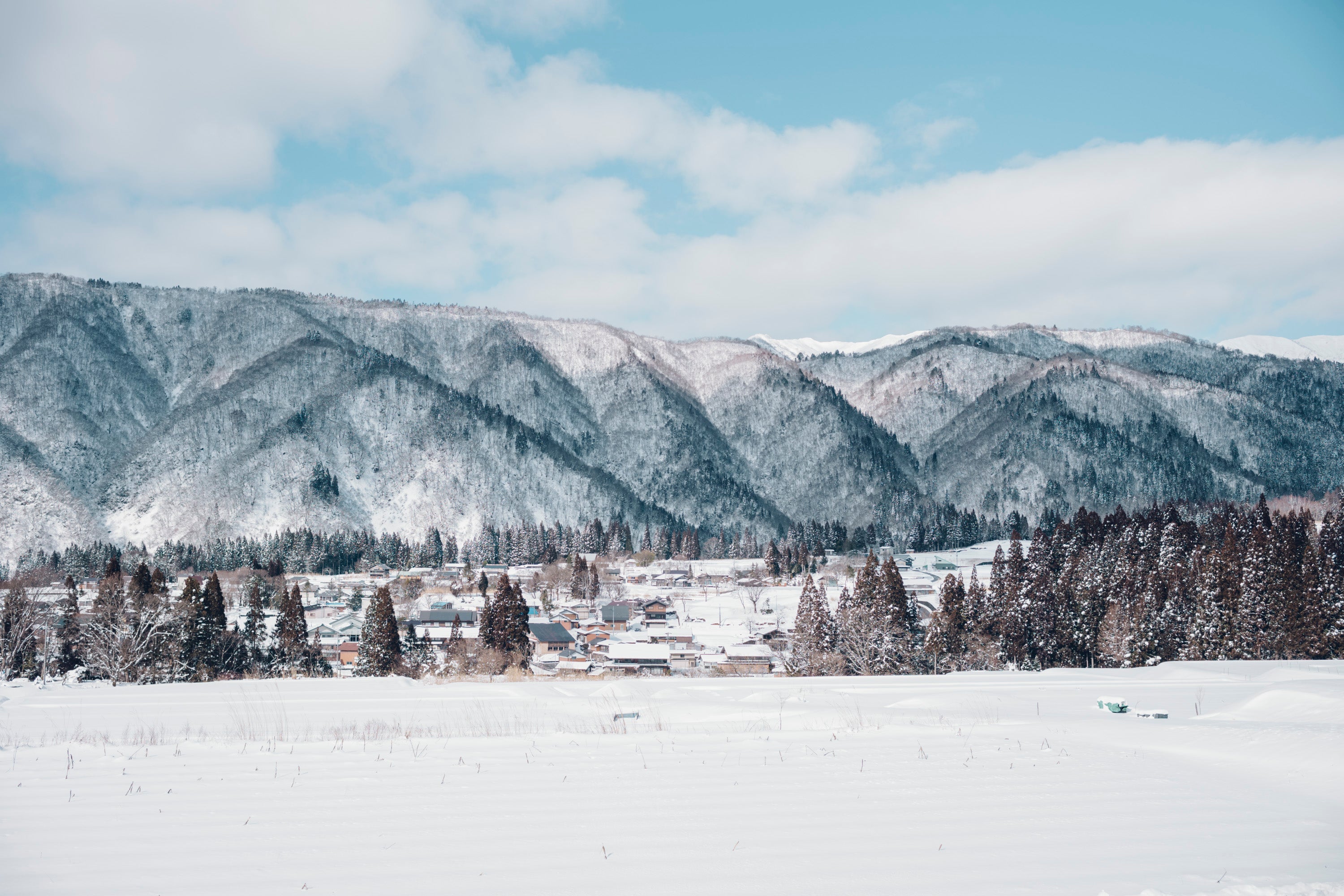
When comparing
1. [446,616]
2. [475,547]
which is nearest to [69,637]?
[446,616]

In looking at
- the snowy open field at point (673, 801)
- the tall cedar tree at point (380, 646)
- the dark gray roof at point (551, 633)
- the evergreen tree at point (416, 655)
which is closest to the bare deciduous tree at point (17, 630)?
the tall cedar tree at point (380, 646)

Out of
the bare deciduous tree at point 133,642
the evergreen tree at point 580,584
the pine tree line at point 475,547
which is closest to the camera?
the bare deciduous tree at point 133,642

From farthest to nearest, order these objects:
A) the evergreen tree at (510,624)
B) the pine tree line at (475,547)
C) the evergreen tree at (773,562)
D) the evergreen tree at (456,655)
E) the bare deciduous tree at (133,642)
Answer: the pine tree line at (475,547) < the evergreen tree at (773,562) < the evergreen tree at (510,624) < the evergreen tree at (456,655) < the bare deciduous tree at (133,642)

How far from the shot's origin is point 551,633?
6912 centimetres

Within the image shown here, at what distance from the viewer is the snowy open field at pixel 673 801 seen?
6.36 meters

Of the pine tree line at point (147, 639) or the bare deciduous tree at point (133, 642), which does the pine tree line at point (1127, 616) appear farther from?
the bare deciduous tree at point (133, 642)

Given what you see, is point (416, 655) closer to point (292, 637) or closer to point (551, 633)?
point (292, 637)

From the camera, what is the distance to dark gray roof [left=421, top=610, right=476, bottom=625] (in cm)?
7900

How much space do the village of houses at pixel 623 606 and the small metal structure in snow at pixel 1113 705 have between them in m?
21.2

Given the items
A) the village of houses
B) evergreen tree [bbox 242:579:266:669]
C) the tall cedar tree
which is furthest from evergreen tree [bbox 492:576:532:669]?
evergreen tree [bbox 242:579:266:669]

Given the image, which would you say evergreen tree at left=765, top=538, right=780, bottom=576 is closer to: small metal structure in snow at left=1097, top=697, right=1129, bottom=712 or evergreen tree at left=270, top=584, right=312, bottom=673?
evergreen tree at left=270, top=584, right=312, bottom=673

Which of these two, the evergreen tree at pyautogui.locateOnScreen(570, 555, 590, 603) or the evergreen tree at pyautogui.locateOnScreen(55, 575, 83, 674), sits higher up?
the evergreen tree at pyautogui.locateOnScreen(55, 575, 83, 674)

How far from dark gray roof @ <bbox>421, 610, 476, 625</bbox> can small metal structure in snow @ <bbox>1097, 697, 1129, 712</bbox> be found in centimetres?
6789

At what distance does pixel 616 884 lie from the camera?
20.2 feet
